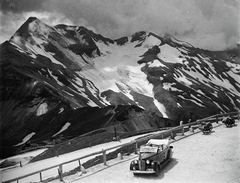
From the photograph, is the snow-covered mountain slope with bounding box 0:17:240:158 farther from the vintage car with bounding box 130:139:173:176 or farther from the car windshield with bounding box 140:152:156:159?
the car windshield with bounding box 140:152:156:159

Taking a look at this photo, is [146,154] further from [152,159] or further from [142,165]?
[142,165]

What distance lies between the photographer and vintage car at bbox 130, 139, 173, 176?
14.1 metres

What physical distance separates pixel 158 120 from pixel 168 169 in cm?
4876

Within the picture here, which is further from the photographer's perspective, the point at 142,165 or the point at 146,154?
the point at 146,154

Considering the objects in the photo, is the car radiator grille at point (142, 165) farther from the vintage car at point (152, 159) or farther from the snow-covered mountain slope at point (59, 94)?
the snow-covered mountain slope at point (59, 94)

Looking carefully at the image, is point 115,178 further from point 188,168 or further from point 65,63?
point 65,63

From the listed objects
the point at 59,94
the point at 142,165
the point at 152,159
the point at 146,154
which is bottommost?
the point at 142,165

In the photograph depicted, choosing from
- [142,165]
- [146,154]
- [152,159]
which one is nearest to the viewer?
[142,165]

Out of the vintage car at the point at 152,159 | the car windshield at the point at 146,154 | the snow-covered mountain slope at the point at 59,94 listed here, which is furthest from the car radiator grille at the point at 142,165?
the snow-covered mountain slope at the point at 59,94

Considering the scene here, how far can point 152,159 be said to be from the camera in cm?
1451

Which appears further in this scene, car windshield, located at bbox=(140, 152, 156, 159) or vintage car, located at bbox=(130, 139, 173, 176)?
car windshield, located at bbox=(140, 152, 156, 159)

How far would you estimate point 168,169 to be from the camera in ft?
50.1

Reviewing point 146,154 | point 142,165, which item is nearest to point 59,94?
point 146,154

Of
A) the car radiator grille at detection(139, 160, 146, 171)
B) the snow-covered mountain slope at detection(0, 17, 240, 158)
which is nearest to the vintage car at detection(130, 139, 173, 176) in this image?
the car radiator grille at detection(139, 160, 146, 171)
